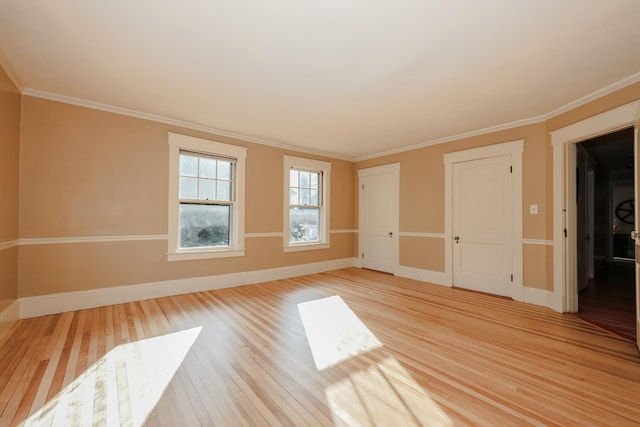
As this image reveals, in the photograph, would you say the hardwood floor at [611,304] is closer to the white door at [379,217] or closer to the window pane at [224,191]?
the white door at [379,217]

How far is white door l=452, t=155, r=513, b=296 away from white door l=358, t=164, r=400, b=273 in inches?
47.5

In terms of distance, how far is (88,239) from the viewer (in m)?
3.46

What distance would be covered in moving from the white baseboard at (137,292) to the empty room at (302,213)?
0.08 feet

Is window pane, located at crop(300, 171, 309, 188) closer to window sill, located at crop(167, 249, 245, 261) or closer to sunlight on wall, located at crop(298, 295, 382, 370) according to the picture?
window sill, located at crop(167, 249, 245, 261)

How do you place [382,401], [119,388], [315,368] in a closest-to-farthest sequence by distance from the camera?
[382,401] → [119,388] → [315,368]

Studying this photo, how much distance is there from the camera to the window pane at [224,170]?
457 centimetres

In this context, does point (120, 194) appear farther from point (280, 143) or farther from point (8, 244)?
point (280, 143)

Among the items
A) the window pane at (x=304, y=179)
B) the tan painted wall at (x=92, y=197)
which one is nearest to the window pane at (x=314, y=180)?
the window pane at (x=304, y=179)

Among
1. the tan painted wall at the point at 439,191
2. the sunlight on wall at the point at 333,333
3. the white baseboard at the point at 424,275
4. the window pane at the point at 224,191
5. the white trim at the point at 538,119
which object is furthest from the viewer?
the white baseboard at the point at 424,275

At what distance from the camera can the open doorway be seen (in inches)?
139

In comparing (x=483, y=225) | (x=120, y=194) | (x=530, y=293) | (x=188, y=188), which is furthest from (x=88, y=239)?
(x=530, y=293)

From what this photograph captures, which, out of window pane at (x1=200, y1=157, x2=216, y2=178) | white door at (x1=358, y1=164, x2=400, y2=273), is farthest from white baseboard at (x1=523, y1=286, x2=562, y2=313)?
window pane at (x1=200, y1=157, x2=216, y2=178)

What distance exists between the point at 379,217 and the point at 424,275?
1510mm

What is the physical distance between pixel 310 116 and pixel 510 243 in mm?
3478
